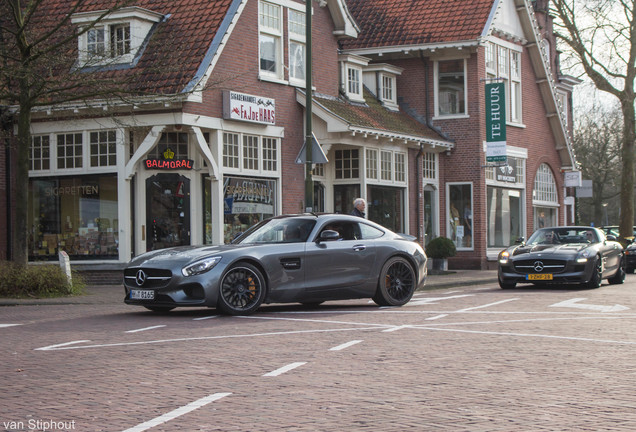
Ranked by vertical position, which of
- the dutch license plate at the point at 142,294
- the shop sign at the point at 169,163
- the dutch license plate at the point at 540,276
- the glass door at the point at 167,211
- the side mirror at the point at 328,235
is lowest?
the dutch license plate at the point at 540,276

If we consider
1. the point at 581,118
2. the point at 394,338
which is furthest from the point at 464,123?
the point at 581,118

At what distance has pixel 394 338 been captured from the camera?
10547 millimetres

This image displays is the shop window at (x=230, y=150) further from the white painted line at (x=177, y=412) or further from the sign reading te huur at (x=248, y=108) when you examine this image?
the white painted line at (x=177, y=412)

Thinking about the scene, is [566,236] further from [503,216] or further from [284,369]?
[284,369]

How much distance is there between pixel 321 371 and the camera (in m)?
8.17

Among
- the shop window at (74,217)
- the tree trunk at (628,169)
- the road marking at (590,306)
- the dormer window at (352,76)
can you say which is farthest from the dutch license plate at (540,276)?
the tree trunk at (628,169)

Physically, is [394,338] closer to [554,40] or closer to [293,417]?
[293,417]

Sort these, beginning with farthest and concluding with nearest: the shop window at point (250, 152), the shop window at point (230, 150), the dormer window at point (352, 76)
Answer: the dormer window at point (352, 76) → the shop window at point (250, 152) → the shop window at point (230, 150)

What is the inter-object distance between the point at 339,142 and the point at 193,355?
1695 centimetres

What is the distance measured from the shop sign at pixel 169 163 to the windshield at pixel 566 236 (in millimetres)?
8295

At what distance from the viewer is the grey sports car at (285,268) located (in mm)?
12828

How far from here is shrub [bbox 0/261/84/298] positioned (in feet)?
54.6

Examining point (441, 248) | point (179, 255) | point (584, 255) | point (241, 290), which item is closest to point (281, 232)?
point (241, 290)

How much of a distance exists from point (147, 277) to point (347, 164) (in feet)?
49.0
